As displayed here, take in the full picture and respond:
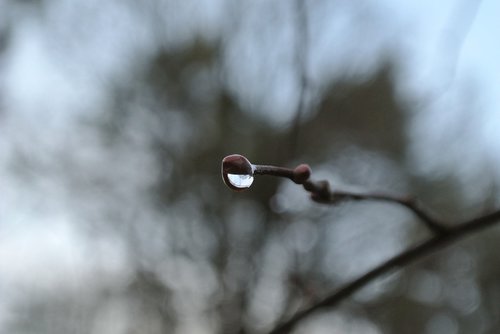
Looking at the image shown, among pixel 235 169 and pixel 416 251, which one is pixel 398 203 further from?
pixel 235 169

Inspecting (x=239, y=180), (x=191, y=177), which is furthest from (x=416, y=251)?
(x=191, y=177)

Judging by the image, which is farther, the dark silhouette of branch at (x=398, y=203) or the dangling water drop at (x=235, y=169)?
the dark silhouette of branch at (x=398, y=203)

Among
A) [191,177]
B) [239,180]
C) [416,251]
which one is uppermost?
[239,180]

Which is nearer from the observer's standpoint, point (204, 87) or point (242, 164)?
point (242, 164)

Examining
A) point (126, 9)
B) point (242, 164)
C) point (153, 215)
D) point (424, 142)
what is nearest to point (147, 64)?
point (126, 9)

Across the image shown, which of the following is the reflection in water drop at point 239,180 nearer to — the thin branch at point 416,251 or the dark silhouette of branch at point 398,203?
the dark silhouette of branch at point 398,203

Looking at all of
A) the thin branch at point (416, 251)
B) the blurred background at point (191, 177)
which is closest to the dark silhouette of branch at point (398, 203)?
the thin branch at point (416, 251)

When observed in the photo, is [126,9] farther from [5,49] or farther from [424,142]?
[424,142]

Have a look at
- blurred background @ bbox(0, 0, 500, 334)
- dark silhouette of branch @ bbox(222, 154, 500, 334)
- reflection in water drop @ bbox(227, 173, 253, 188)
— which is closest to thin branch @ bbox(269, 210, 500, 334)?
dark silhouette of branch @ bbox(222, 154, 500, 334)
